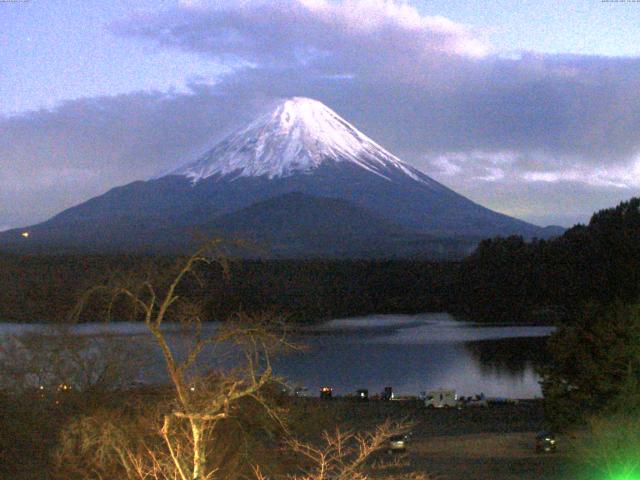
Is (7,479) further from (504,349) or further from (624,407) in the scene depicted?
(504,349)

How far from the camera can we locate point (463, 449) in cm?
1922

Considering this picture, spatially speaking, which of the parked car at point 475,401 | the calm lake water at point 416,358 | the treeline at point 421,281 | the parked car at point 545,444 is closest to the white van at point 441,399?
the parked car at point 475,401

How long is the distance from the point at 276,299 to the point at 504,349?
77.3 feet

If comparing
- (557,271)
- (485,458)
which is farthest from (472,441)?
(557,271)

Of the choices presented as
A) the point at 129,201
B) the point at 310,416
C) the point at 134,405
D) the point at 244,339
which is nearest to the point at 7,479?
the point at 134,405

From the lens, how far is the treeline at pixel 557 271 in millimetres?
46969

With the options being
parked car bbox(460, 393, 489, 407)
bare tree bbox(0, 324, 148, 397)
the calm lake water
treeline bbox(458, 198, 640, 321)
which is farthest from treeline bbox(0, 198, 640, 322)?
bare tree bbox(0, 324, 148, 397)

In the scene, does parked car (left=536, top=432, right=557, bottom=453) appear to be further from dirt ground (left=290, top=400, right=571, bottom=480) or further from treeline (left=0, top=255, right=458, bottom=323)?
treeline (left=0, top=255, right=458, bottom=323)

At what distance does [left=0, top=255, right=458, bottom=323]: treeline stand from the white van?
52.1 feet

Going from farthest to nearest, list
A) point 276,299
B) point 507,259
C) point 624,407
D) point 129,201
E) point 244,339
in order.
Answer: point 129,201 < point 276,299 < point 507,259 < point 624,407 < point 244,339

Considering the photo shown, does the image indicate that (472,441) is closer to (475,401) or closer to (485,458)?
(485,458)

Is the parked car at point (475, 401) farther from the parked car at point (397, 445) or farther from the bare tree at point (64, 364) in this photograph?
the bare tree at point (64, 364)

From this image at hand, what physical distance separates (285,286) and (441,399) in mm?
41873

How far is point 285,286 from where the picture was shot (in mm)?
68250
